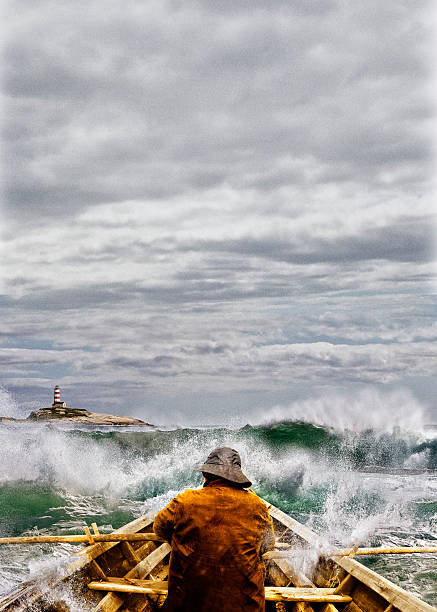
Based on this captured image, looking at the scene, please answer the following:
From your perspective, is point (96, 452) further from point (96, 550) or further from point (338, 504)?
point (96, 550)

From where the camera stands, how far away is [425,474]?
67.5 ft

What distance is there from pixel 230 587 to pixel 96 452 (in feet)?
64.7

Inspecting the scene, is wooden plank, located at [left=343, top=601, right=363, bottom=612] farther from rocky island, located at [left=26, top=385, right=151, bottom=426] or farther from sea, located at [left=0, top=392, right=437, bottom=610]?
rocky island, located at [left=26, top=385, right=151, bottom=426]

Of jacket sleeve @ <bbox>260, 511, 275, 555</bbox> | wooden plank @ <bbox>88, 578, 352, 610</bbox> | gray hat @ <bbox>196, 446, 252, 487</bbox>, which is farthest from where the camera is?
wooden plank @ <bbox>88, 578, 352, 610</bbox>

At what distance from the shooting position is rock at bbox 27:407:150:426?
64.1m

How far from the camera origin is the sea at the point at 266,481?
930 centimetres

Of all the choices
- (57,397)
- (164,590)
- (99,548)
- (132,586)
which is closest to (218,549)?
(164,590)

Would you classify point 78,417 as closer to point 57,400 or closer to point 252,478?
point 57,400

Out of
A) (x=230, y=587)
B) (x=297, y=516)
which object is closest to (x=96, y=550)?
(x=230, y=587)

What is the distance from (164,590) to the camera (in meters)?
4.59

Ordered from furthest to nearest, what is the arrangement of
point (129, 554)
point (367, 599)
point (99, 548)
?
point (129, 554) < point (99, 548) < point (367, 599)

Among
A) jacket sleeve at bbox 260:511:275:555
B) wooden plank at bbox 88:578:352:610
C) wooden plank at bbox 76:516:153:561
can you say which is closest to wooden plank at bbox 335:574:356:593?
wooden plank at bbox 88:578:352:610

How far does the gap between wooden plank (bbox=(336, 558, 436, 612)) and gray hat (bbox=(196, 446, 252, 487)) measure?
6.26 feet

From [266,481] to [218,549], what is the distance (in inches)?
Result: 605
